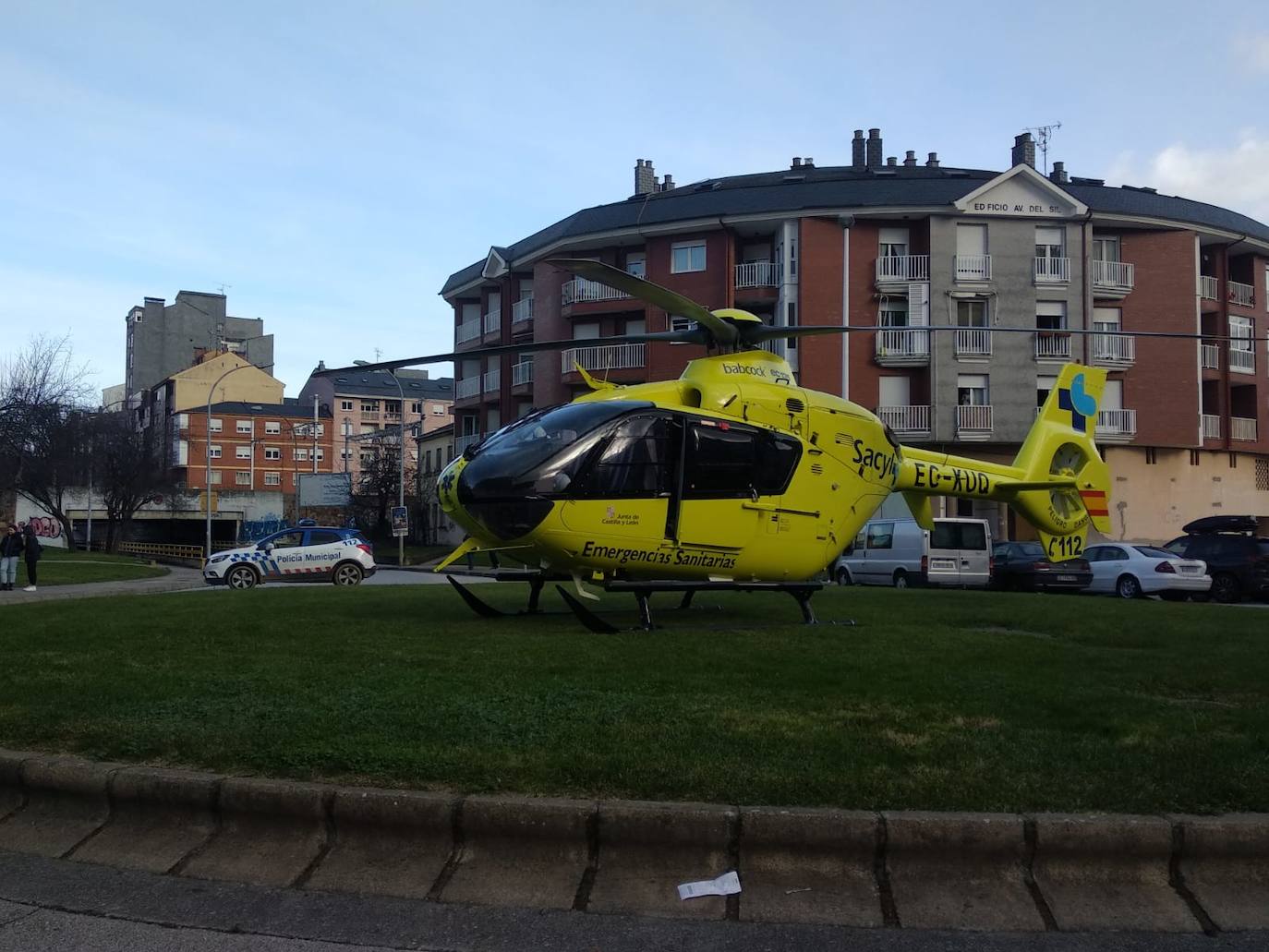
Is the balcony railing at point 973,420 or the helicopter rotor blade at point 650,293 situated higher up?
the balcony railing at point 973,420

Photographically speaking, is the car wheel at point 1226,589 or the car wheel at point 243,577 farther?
the car wheel at point 243,577

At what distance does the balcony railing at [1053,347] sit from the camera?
132 feet

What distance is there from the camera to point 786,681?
25.6ft

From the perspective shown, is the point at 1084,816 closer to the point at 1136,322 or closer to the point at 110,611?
the point at 110,611

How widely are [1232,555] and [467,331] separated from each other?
40.1 metres

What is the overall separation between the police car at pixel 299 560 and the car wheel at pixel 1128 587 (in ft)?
62.7

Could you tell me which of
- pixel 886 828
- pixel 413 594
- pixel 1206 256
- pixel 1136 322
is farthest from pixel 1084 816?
pixel 1206 256

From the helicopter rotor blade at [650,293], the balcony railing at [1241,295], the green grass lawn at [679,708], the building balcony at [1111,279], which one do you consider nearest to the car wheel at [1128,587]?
the green grass lawn at [679,708]

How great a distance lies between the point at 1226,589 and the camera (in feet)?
84.0

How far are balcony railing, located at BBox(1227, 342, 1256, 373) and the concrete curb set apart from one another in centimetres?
4503

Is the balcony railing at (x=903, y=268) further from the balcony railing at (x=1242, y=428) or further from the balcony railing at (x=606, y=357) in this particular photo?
the balcony railing at (x=1242, y=428)

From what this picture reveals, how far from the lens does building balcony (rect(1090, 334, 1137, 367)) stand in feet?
132

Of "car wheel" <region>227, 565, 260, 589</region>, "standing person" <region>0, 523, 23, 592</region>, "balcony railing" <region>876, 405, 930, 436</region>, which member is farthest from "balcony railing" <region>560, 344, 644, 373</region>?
A: "standing person" <region>0, 523, 23, 592</region>

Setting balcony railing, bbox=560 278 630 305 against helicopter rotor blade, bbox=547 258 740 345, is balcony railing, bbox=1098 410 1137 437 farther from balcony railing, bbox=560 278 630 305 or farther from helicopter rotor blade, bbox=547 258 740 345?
helicopter rotor blade, bbox=547 258 740 345
